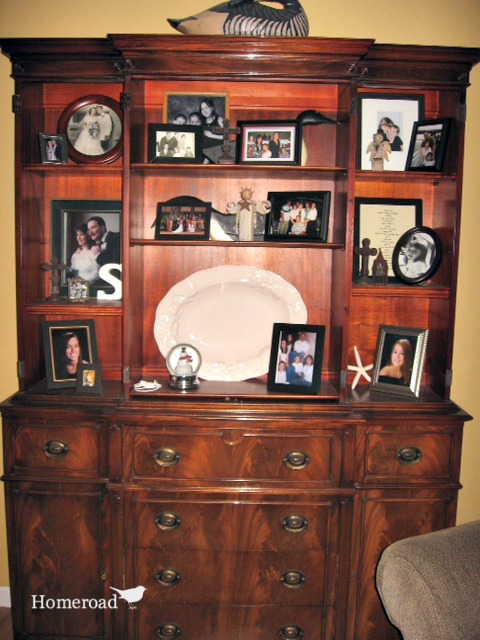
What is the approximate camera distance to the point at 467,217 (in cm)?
252

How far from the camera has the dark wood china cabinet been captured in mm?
2150

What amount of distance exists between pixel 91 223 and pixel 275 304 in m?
0.87

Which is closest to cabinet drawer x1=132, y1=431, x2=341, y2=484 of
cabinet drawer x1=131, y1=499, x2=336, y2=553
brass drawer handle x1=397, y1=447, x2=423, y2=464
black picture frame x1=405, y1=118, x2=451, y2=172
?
cabinet drawer x1=131, y1=499, x2=336, y2=553

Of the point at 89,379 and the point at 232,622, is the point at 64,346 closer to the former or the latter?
the point at 89,379

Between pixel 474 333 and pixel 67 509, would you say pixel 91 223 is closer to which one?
pixel 67 509

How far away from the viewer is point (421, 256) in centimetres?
233

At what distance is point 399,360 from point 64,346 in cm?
137

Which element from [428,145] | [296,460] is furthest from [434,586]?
[428,145]

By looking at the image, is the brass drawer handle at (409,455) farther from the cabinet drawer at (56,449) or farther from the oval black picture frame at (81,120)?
the oval black picture frame at (81,120)

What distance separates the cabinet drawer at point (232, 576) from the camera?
86.7 inches

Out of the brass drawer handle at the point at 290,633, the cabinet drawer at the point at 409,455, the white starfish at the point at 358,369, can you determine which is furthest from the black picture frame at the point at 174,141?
the brass drawer handle at the point at 290,633

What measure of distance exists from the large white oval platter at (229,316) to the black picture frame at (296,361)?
0.48 ft

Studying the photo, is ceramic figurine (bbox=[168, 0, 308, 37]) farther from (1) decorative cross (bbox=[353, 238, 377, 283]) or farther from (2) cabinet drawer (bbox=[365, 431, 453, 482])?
(2) cabinet drawer (bbox=[365, 431, 453, 482])

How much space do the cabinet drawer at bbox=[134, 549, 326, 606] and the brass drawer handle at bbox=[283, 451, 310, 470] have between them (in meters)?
0.34
